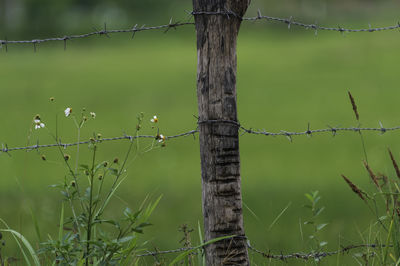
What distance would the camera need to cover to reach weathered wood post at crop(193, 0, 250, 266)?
11.8 feet

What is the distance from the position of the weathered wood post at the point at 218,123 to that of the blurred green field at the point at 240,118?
198mm

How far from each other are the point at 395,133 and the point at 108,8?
90.2 feet

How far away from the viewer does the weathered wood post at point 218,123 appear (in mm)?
3605

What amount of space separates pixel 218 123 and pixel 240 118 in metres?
10.7

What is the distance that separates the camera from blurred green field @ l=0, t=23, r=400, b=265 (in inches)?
307

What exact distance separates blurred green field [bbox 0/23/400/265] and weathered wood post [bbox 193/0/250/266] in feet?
0.65

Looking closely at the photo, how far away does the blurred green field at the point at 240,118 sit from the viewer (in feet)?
25.6

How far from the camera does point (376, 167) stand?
9.12m

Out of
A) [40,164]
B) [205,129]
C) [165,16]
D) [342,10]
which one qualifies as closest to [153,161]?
[40,164]

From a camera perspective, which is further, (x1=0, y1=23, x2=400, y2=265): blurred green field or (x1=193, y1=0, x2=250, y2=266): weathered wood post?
(x1=0, y1=23, x2=400, y2=265): blurred green field

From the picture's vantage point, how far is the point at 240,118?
14.3 meters

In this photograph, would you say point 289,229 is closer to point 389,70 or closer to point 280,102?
point 280,102

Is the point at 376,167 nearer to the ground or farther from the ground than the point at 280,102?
nearer to the ground

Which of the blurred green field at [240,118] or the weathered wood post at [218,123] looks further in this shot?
the blurred green field at [240,118]
